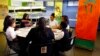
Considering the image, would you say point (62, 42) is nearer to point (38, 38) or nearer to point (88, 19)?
point (38, 38)

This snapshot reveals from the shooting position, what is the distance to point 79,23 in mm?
6539

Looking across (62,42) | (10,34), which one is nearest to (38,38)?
(10,34)

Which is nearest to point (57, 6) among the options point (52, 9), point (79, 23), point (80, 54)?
point (52, 9)

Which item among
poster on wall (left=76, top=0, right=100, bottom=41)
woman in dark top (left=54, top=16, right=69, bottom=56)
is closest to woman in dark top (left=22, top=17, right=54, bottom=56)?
woman in dark top (left=54, top=16, right=69, bottom=56)

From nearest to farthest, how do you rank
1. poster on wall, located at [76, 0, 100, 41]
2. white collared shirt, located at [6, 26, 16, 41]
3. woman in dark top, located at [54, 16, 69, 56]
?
white collared shirt, located at [6, 26, 16, 41]
woman in dark top, located at [54, 16, 69, 56]
poster on wall, located at [76, 0, 100, 41]

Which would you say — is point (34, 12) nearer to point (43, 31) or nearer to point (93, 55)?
point (93, 55)

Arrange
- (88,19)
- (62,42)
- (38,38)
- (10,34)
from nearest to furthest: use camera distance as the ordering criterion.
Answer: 1. (38,38)
2. (10,34)
3. (62,42)
4. (88,19)

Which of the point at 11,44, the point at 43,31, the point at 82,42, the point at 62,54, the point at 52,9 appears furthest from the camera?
the point at 52,9

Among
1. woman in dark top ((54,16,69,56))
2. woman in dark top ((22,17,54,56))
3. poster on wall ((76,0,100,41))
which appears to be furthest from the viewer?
poster on wall ((76,0,100,41))

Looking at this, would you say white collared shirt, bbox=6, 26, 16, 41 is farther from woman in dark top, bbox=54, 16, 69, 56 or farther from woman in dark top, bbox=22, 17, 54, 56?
woman in dark top, bbox=54, 16, 69, 56

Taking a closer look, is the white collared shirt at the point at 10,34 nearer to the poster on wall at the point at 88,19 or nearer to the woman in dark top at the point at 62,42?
the woman in dark top at the point at 62,42

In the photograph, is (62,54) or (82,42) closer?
(62,54)

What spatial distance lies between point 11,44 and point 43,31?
1.22m

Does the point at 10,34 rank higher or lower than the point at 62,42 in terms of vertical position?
higher
